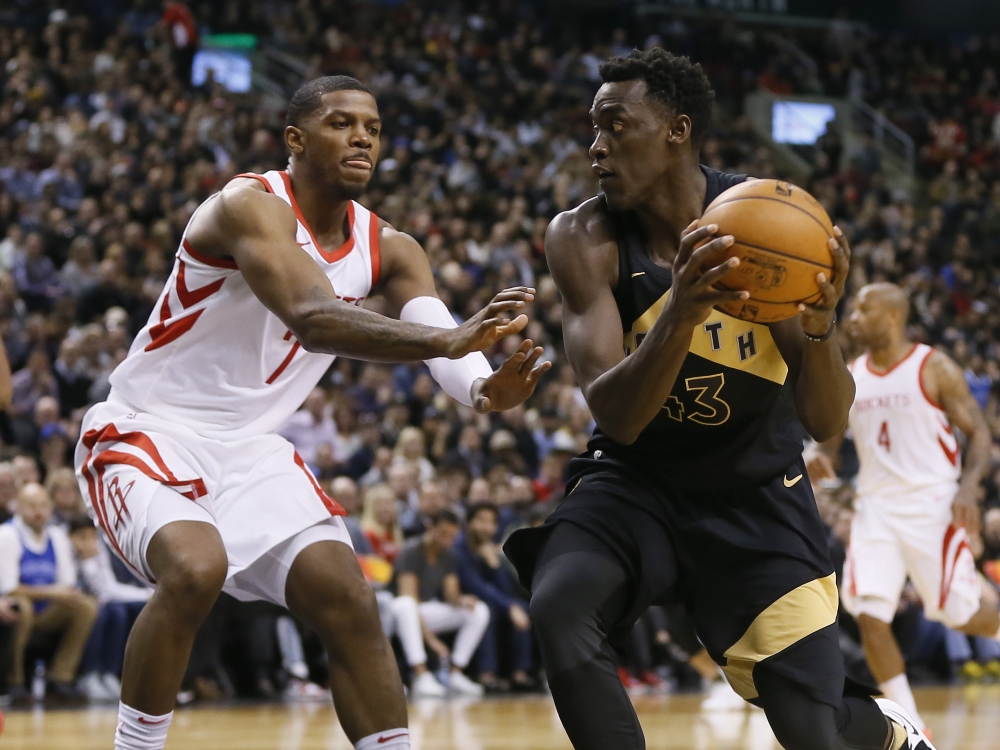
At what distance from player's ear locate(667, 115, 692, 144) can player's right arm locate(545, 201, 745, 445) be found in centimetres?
29

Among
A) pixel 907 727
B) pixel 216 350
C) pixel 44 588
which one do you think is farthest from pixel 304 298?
pixel 44 588

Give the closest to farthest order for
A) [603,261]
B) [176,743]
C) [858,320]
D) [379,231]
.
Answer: [603,261] < [379,231] < [176,743] < [858,320]

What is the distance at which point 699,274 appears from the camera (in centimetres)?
293

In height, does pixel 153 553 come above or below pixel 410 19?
below

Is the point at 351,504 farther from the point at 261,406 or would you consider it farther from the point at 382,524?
the point at 261,406

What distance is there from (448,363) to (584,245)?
0.65 m

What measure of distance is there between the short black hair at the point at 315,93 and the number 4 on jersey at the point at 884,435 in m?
4.10

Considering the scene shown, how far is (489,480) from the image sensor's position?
11023 millimetres

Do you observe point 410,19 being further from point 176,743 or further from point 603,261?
point 603,261


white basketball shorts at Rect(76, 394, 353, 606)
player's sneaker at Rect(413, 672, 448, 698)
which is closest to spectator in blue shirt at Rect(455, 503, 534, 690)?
player's sneaker at Rect(413, 672, 448, 698)

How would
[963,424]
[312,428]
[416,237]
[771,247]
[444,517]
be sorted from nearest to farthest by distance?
[771,247] < [963,424] < [444,517] < [312,428] < [416,237]

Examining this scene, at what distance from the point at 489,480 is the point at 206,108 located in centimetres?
648

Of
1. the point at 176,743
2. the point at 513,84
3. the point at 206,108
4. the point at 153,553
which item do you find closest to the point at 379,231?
the point at 153,553

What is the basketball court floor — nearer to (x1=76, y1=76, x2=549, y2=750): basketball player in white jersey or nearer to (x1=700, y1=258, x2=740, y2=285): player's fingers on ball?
(x1=76, y1=76, x2=549, y2=750): basketball player in white jersey
